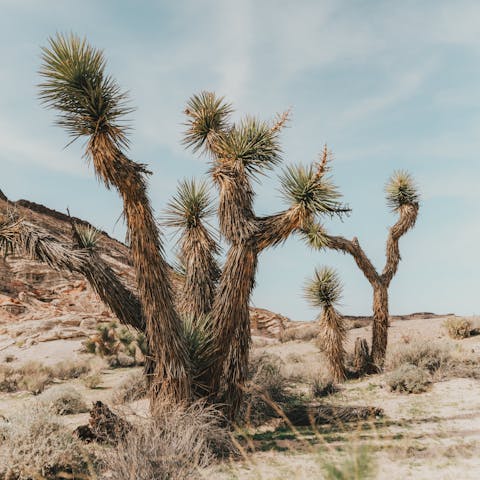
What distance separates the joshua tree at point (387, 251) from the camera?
47.6 feet

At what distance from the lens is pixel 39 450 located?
18.5ft

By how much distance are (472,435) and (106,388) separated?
1070 cm

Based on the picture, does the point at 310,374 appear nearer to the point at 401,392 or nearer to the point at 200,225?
the point at 401,392

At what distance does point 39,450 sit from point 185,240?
4451 millimetres

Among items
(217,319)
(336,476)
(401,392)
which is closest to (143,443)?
(217,319)

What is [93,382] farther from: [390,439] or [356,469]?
[356,469]

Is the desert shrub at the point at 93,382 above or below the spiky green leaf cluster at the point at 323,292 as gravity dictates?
below

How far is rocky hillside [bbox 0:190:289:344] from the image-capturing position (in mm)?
23219

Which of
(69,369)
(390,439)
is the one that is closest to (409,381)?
(390,439)

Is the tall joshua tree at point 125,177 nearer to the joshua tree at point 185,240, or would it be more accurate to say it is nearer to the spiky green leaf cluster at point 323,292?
the joshua tree at point 185,240

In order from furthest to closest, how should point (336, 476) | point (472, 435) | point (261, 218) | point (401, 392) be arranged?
point (401, 392), point (261, 218), point (472, 435), point (336, 476)

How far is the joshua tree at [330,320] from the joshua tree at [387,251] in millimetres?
986

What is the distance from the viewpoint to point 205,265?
29.5ft

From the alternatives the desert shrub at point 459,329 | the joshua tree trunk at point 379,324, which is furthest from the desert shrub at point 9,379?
the desert shrub at point 459,329
